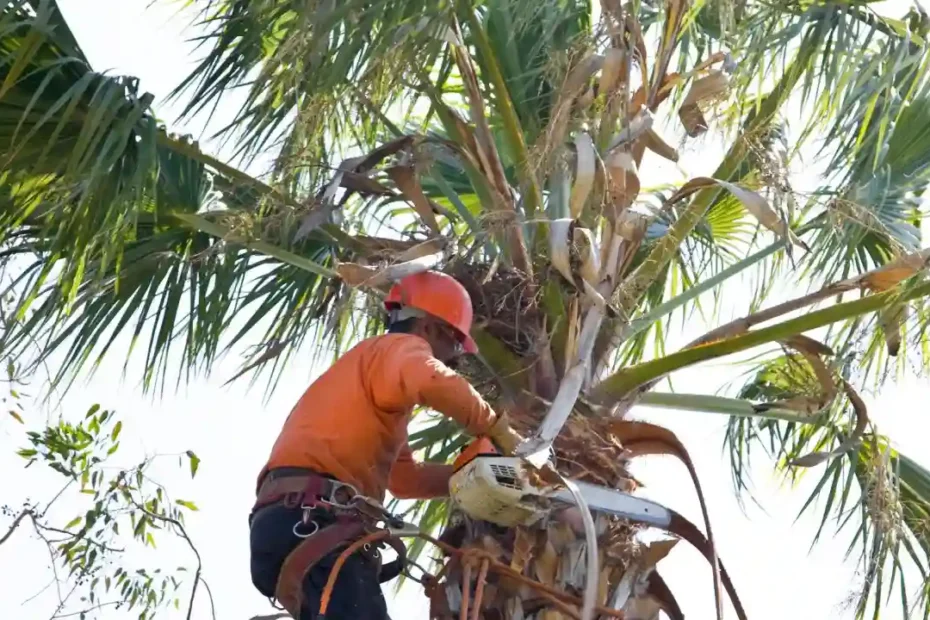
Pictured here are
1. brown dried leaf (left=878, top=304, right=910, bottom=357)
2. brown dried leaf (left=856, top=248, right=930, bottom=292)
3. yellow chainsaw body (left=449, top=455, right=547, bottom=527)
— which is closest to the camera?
yellow chainsaw body (left=449, top=455, right=547, bottom=527)

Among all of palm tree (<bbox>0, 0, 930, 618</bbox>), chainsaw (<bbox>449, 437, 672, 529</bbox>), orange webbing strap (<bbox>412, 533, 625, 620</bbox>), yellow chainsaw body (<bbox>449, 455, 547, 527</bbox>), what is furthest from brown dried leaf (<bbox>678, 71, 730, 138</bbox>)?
orange webbing strap (<bbox>412, 533, 625, 620</bbox>)

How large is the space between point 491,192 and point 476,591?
1600mm

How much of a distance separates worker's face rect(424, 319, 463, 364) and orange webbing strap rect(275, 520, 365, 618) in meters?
0.70

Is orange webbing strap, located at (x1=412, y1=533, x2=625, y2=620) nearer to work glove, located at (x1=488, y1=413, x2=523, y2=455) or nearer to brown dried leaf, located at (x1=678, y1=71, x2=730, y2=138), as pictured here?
work glove, located at (x1=488, y1=413, x2=523, y2=455)

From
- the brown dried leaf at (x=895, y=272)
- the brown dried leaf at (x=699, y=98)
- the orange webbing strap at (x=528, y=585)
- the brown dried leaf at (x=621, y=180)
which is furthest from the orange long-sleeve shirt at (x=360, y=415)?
the brown dried leaf at (x=895, y=272)

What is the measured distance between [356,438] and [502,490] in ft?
2.38

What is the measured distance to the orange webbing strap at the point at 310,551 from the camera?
4406 millimetres

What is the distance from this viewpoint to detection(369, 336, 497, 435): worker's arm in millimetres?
4273

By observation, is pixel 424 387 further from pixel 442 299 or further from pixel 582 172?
pixel 582 172

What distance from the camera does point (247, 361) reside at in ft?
18.9

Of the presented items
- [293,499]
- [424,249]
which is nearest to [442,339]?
[424,249]

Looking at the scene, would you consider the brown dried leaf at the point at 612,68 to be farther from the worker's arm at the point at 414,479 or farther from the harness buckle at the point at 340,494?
the harness buckle at the point at 340,494

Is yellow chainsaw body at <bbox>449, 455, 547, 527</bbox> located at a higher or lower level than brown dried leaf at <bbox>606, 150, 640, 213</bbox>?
lower

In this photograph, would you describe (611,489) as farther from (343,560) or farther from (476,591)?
(343,560)
